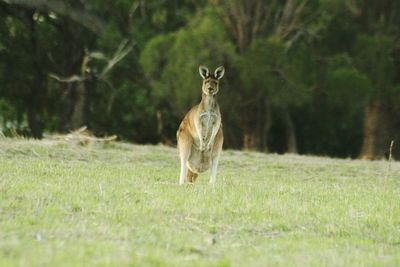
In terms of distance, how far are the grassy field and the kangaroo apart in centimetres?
26

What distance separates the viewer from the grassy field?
5.65 metres

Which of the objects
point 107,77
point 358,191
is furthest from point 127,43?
point 358,191

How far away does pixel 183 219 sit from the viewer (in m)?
7.38

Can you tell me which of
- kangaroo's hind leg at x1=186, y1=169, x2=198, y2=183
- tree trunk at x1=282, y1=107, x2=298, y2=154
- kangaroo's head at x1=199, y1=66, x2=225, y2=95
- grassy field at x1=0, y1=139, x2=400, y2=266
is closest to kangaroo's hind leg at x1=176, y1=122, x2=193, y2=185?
kangaroo's hind leg at x1=186, y1=169, x2=198, y2=183

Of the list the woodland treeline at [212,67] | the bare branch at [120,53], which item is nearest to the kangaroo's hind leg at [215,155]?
the woodland treeline at [212,67]

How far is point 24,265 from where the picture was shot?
15.8ft

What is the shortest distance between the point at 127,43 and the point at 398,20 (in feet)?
25.1

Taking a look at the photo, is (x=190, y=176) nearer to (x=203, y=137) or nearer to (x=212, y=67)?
(x=203, y=137)

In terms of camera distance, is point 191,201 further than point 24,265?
Yes

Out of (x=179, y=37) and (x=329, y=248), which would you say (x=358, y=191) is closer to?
(x=329, y=248)

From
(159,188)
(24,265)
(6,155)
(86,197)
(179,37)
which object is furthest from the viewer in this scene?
(179,37)

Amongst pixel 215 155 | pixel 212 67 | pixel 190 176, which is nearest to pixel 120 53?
pixel 212 67

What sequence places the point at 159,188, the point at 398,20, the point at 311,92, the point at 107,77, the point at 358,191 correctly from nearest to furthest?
the point at 159,188 → the point at 358,191 → the point at 311,92 → the point at 398,20 → the point at 107,77

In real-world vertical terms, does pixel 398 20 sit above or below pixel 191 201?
above
